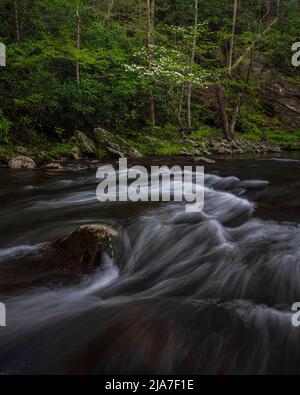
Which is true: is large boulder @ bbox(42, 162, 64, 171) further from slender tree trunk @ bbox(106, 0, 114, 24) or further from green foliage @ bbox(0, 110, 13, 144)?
slender tree trunk @ bbox(106, 0, 114, 24)

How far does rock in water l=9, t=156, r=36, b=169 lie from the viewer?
9789mm

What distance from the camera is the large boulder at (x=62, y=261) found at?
3.42 meters

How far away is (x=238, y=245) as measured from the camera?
13.8ft

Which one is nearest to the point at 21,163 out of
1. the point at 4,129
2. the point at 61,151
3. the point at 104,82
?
the point at 4,129

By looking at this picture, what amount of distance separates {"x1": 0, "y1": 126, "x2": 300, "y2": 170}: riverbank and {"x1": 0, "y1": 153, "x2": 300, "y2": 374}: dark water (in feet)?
16.9

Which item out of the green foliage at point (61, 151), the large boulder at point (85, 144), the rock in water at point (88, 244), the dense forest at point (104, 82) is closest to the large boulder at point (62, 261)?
the rock in water at point (88, 244)

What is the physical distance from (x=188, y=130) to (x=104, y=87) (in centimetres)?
460

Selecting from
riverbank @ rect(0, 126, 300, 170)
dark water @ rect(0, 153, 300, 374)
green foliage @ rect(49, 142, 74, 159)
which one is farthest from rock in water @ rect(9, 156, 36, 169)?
dark water @ rect(0, 153, 300, 374)

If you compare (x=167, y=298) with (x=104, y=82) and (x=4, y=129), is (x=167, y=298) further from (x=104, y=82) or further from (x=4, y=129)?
(x=104, y=82)

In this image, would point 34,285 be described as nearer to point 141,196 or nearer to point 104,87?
point 141,196

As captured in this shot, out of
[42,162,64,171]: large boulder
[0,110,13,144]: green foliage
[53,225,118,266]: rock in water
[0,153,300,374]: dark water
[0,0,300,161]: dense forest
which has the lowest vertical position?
[0,153,300,374]: dark water

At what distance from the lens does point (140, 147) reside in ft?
44.3

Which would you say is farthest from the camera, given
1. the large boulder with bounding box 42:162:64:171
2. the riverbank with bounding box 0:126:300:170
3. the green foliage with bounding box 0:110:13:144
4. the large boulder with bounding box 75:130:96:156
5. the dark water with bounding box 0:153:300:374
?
the large boulder with bounding box 75:130:96:156

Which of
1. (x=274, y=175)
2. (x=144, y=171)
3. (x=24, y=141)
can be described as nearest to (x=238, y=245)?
(x=274, y=175)
